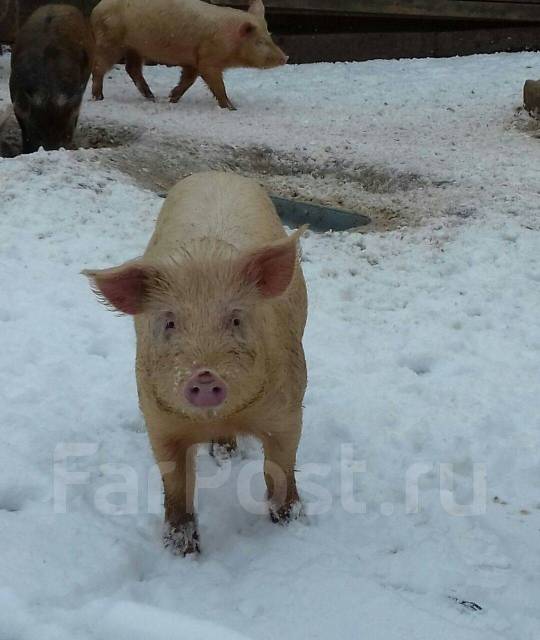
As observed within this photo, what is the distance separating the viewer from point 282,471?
9.91 ft

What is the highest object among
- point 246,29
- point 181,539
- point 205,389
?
point 205,389

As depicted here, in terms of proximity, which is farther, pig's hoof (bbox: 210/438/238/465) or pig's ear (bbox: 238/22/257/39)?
pig's ear (bbox: 238/22/257/39)

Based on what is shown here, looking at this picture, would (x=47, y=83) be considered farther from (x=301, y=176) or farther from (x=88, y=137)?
(x=301, y=176)

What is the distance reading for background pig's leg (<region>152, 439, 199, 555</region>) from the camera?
2893 mm

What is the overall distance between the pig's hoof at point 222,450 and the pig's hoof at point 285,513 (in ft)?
1.33

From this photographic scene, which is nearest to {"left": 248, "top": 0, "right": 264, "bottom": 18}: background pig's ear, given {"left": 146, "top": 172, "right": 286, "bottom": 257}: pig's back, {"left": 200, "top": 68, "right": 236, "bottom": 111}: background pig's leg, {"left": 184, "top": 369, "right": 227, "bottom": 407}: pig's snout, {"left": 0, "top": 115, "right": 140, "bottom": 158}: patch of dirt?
{"left": 200, "top": 68, "right": 236, "bottom": 111}: background pig's leg

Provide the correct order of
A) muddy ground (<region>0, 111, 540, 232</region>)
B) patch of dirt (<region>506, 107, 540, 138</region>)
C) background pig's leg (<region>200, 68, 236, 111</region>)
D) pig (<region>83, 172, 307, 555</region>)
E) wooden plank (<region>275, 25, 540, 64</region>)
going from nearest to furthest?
pig (<region>83, 172, 307, 555</region>) → muddy ground (<region>0, 111, 540, 232</region>) → patch of dirt (<region>506, 107, 540, 138</region>) → background pig's leg (<region>200, 68, 236, 111</region>) → wooden plank (<region>275, 25, 540, 64</region>)

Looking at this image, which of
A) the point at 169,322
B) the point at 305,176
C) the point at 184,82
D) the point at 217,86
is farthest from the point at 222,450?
the point at 184,82

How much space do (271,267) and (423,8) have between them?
10.7 metres

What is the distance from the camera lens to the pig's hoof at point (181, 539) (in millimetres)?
2900

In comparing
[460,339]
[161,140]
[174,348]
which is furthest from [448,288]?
[161,140]

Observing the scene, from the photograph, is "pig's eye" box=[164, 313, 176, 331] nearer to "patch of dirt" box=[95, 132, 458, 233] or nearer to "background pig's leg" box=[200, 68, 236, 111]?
"patch of dirt" box=[95, 132, 458, 233]

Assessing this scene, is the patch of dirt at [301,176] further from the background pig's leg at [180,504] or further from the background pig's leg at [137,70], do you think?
the background pig's leg at [180,504]

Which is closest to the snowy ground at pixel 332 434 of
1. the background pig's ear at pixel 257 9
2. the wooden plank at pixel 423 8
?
the background pig's ear at pixel 257 9
